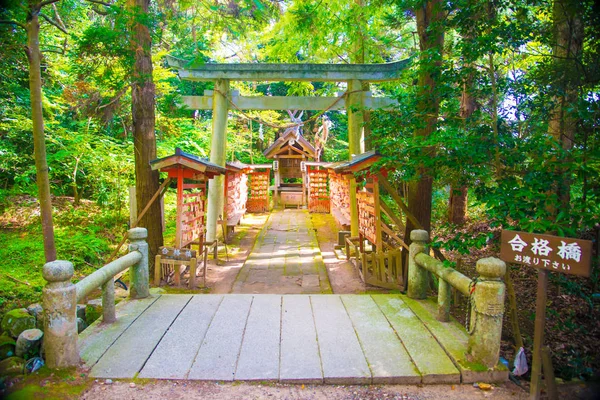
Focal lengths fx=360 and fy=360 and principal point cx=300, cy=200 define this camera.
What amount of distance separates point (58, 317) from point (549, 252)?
361 cm

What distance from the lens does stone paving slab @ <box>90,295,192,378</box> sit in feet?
9.32

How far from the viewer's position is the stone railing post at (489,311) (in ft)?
9.32

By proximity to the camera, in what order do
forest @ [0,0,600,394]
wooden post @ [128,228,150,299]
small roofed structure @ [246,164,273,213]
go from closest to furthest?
forest @ [0,0,600,394]
wooden post @ [128,228,150,299]
small roofed structure @ [246,164,273,213]

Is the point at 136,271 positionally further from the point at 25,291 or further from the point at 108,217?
the point at 108,217

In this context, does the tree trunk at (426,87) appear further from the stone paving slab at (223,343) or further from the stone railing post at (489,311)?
the stone paving slab at (223,343)

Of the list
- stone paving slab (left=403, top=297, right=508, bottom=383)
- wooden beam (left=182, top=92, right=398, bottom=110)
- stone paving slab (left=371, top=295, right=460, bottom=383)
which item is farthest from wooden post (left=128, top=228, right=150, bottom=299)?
wooden beam (left=182, top=92, right=398, bottom=110)

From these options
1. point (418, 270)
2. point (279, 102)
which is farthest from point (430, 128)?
point (279, 102)

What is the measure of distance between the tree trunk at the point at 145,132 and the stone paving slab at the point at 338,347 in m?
3.62

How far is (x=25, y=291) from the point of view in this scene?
5.95 m

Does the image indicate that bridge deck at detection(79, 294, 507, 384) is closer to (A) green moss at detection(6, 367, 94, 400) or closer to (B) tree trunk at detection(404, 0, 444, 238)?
(A) green moss at detection(6, 367, 94, 400)

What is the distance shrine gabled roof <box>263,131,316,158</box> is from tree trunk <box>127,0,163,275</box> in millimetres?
12499

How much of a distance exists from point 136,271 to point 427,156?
3.63 metres

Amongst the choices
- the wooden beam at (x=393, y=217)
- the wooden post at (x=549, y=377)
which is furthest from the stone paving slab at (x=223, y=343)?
the wooden beam at (x=393, y=217)

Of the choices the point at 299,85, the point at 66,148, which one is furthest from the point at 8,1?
the point at 299,85
